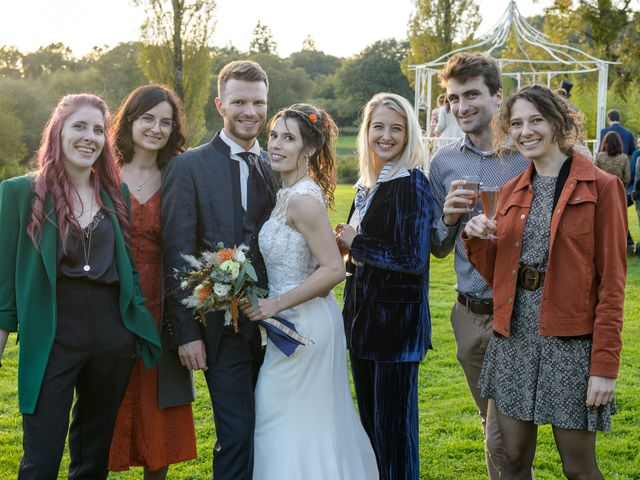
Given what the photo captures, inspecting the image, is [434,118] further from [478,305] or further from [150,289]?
[150,289]

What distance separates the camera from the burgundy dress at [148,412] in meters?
4.34

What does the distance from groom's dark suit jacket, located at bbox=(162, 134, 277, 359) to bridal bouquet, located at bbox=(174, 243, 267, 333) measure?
19 cm

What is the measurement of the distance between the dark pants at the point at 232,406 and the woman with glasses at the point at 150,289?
0.47m

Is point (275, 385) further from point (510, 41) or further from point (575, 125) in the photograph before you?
point (510, 41)

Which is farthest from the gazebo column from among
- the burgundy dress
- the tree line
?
the burgundy dress

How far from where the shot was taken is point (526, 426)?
3.54 metres

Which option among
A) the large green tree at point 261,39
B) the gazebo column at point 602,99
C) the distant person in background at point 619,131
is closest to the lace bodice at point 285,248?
the distant person in background at point 619,131

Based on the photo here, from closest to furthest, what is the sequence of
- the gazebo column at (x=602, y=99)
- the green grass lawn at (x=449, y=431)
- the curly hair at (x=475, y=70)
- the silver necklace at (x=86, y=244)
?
the silver necklace at (x=86, y=244)
the curly hair at (x=475, y=70)
the green grass lawn at (x=449, y=431)
the gazebo column at (x=602, y=99)

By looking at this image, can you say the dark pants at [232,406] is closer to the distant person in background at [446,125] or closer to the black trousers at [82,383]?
the black trousers at [82,383]

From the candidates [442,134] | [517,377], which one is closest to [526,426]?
[517,377]

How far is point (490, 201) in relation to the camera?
3.50 meters

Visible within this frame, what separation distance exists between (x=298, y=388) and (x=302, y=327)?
0.35 m

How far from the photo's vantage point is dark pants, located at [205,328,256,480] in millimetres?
3906

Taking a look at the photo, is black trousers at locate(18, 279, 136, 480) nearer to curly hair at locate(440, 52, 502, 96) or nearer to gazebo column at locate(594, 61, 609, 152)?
curly hair at locate(440, 52, 502, 96)
